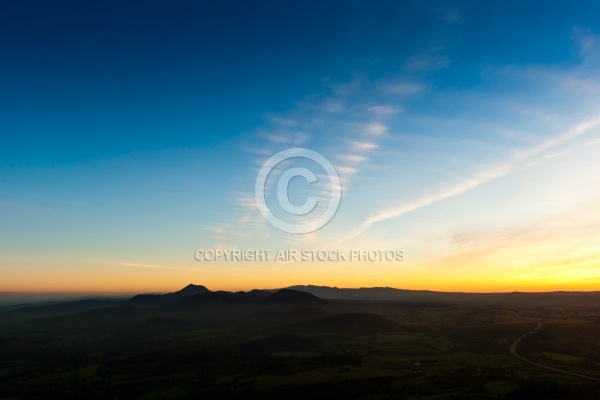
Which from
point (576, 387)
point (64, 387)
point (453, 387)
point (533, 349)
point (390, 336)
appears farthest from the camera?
point (390, 336)

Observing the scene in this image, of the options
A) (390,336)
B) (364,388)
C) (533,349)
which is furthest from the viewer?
(390,336)

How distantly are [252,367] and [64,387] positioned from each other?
53.5 metres

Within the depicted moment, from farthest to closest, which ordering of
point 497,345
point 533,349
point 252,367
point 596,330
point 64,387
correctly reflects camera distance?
1. point 596,330
2. point 497,345
3. point 533,349
4. point 252,367
5. point 64,387

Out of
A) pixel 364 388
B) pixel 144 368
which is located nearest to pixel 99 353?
pixel 144 368

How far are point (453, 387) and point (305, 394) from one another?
32912 millimetres

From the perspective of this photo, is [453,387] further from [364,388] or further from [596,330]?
[596,330]

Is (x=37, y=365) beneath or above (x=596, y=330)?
beneath

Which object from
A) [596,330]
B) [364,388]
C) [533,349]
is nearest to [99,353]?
[364,388]

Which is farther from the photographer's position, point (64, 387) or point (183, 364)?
point (183, 364)

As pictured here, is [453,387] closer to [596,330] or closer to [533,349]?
[533,349]

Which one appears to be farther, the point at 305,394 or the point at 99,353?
the point at 99,353

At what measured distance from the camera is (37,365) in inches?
6211

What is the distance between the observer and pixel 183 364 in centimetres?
14388

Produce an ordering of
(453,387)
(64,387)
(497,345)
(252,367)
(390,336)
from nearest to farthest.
Result: (453,387)
(64,387)
(252,367)
(497,345)
(390,336)
